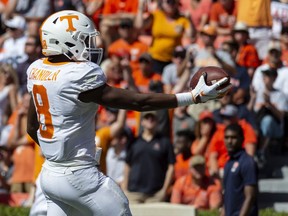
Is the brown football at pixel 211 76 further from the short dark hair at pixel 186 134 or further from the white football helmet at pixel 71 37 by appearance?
the short dark hair at pixel 186 134

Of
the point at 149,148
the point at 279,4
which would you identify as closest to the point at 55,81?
the point at 149,148

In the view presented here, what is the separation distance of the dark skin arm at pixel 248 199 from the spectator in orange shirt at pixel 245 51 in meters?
4.52

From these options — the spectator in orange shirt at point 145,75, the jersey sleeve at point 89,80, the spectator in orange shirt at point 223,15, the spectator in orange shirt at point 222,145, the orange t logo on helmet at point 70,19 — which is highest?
the orange t logo on helmet at point 70,19

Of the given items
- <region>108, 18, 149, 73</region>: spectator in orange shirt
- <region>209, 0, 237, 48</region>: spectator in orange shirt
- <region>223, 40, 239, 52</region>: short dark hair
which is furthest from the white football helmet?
<region>209, 0, 237, 48</region>: spectator in orange shirt

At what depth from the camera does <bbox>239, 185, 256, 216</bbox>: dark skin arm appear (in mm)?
9086

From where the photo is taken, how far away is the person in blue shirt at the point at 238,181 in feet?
30.0

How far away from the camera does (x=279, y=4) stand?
1429cm

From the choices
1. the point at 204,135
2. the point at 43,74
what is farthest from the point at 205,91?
the point at 204,135

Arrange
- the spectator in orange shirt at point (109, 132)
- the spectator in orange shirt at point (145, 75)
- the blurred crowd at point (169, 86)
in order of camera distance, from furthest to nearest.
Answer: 1. the spectator in orange shirt at point (145, 75)
2. the blurred crowd at point (169, 86)
3. the spectator in orange shirt at point (109, 132)

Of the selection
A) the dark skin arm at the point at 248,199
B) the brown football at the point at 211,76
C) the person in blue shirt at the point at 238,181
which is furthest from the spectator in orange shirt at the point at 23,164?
the brown football at the point at 211,76

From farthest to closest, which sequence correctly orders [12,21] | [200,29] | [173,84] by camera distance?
[12,21] < [200,29] < [173,84]

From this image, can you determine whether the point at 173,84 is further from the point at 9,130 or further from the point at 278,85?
the point at 9,130

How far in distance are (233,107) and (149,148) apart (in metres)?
1.25

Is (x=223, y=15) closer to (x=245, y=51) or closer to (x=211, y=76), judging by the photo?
(x=245, y=51)
